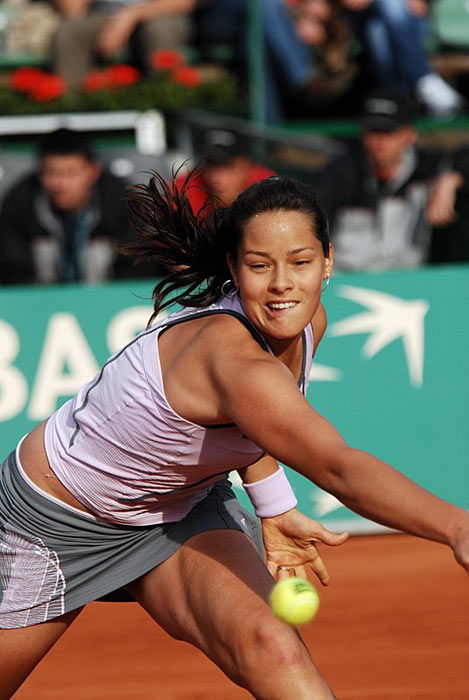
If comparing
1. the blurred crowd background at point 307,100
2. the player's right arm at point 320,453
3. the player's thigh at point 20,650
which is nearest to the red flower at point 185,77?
the blurred crowd background at point 307,100

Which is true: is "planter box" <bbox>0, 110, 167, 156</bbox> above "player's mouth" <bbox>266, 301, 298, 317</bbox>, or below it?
above

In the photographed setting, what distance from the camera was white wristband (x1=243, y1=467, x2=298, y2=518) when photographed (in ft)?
11.5

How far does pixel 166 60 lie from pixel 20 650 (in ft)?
23.7

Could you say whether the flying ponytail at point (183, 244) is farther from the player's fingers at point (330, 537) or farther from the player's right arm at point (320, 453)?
the player's fingers at point (330, 537)

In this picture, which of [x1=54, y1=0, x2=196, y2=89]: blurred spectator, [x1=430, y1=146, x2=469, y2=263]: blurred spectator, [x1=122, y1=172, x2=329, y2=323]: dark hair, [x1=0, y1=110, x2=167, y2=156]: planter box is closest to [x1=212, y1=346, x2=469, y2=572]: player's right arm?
[x1=122, y1=172, x2=329, y2=323]: dark hair

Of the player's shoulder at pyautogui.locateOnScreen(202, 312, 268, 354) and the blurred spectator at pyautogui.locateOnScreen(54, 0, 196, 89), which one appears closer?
the player's shoulder at pyautogui.locateOnScreen(202, 312, 268, 354)

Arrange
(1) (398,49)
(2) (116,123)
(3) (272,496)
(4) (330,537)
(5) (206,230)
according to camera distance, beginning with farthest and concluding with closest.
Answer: (1) (398,49), (2) (116,123), (3) (272,496), (5) (206,230), (4) (330,537)

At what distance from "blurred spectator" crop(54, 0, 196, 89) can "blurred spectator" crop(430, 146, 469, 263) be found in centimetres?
322

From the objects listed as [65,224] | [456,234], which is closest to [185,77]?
[65,224]

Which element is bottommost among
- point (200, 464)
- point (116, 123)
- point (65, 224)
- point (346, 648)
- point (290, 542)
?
point (346, 648)

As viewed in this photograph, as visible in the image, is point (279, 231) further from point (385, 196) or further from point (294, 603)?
point (385, 196)

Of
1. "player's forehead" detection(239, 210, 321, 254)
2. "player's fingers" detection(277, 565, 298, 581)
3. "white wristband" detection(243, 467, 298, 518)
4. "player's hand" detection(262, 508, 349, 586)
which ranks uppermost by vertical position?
"player's forehead" detection(239, 210, 321, 254)

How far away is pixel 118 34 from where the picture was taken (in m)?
9.84

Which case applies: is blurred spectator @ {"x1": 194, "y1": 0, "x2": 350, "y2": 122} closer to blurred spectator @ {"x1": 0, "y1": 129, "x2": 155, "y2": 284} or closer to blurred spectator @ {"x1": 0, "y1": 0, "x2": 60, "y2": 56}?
blurred spectator @ {"x1": 0, "y1": 0, "x2": 60, "y2": 56}
